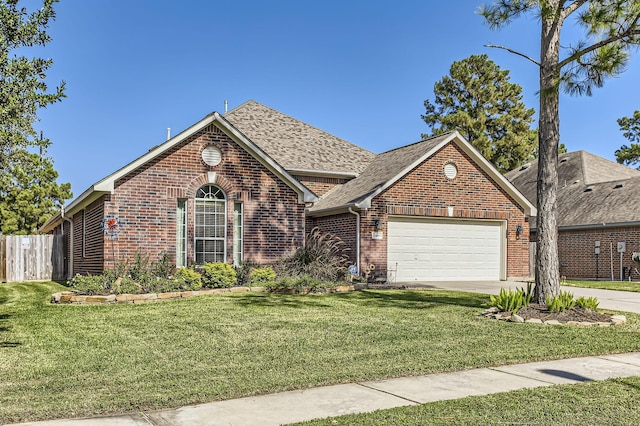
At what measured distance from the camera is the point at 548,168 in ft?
38.4

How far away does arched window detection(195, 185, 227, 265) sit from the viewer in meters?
17.0

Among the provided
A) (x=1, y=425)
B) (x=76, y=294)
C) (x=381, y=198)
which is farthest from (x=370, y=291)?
(x=1, y=425)

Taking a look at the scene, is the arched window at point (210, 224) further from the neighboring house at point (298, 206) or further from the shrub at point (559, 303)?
the shrub at point (559, 303)

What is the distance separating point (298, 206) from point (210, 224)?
2754 millimetres

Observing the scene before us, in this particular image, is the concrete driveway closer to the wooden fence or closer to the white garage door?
the white garage door

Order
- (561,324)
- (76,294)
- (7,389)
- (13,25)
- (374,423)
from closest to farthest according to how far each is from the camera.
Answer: (374,423)
(7,389)
(13,25)
(561,324)
(76,294)

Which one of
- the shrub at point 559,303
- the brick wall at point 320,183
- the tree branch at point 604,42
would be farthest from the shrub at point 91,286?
the tree branch at point 604,42

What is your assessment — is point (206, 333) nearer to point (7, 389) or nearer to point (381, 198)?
point (7, 389)

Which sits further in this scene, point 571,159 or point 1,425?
point 571,159

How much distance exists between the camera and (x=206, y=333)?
931 centimetres

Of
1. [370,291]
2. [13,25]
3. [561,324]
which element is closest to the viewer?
[13,25]

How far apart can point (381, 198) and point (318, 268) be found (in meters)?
3.86

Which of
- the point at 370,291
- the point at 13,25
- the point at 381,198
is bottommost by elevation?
the point at 370,291

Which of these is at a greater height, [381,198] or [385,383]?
[381,198]
